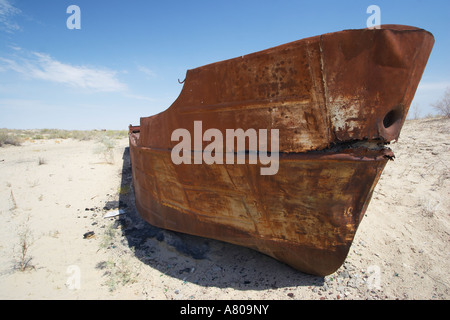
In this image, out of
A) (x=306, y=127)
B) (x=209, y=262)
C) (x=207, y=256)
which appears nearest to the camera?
(x=306, y=127)

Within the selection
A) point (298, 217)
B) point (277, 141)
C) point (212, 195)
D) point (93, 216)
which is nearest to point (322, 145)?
point (277, 141)

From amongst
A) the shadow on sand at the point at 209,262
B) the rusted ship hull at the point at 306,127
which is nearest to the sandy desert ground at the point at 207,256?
the shadow on sand at the point at 209,262

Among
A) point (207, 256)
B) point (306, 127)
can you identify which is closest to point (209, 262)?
point (207, 256)

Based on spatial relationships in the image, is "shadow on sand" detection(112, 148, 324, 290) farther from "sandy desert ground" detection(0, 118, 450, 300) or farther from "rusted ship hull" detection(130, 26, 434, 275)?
"rusted ship hull" detection(130, 26, 434, 275)

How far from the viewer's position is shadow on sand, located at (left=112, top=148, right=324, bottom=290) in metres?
2.59

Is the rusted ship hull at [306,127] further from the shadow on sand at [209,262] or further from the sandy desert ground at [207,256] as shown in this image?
the sandy desert ground at [207,256]

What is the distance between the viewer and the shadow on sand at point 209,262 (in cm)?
259

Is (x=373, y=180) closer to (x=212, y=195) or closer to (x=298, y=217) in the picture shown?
(x=298, y=217)

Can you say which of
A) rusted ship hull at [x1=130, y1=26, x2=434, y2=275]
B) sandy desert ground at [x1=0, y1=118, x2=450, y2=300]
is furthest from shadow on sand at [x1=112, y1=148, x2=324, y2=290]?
rusted ship hull at [x1=130, y1=26, x2=434, y2=275]

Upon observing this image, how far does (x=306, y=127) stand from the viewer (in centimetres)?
199

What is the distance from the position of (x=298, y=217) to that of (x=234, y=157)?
85 cm

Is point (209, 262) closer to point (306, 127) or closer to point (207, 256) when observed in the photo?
point (207, 256)

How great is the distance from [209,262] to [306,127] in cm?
216

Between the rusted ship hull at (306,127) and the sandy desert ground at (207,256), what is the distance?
1.40 ft
